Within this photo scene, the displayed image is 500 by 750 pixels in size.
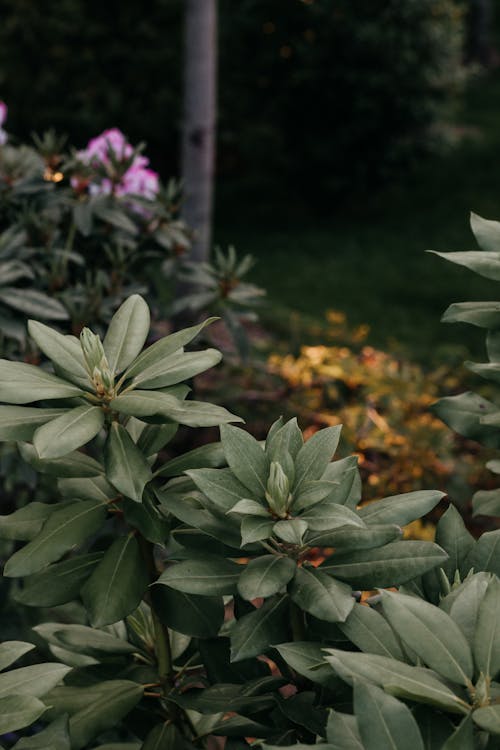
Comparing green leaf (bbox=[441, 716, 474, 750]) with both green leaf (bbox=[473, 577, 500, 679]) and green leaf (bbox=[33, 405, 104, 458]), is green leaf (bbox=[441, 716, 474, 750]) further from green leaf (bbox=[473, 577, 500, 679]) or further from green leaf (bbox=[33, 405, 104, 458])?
green leaf (bbox=[33, 405, 104, 458])

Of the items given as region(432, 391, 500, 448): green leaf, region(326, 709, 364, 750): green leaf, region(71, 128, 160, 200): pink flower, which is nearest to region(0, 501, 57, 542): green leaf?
region(326, 709, 364, 750): green leaf

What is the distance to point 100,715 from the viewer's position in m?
1.39

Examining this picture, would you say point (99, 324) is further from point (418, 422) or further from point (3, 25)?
point (3, 25)

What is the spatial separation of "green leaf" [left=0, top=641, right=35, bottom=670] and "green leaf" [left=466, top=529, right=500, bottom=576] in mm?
603

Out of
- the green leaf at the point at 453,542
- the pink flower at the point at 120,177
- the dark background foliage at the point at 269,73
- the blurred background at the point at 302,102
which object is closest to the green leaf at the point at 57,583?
the green leaf at the point at 453,542

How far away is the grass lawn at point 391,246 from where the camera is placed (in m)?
9.33

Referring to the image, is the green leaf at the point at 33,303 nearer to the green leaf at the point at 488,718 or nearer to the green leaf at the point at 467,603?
the green leaf at the point at 467,603

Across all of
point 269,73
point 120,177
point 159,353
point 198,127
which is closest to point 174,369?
point 159,353

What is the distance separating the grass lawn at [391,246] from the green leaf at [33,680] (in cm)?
544

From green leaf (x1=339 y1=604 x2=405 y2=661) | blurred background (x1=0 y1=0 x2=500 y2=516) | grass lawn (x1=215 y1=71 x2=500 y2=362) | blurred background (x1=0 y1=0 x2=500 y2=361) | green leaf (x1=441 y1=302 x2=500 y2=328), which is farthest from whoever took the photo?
blurred background (x1=0 y1=0 x2=500 y2=361)

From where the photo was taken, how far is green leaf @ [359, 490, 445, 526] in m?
1.28

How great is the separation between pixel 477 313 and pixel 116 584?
740 millimetres

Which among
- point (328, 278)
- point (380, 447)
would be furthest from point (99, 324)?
point (328, 278)

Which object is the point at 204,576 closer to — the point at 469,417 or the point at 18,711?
the point at 18,711
